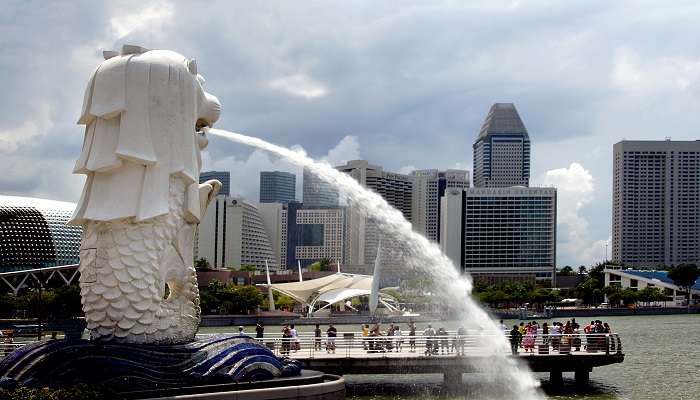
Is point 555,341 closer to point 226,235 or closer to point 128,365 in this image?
point 128,365

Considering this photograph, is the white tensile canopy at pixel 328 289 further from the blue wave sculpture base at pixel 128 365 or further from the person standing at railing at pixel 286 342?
the blue wave sculpture base at pixel 128 365

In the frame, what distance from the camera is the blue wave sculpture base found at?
16578 mm

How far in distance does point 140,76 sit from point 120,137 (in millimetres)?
1302

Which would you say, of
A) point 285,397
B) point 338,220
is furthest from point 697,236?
point 285,397

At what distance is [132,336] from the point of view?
17.8 meters

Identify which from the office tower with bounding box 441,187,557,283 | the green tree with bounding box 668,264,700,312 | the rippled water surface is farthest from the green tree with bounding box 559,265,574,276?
the rippled water surface

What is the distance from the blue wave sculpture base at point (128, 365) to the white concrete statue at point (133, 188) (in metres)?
0.70

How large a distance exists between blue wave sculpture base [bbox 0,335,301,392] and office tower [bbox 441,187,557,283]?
507 feet

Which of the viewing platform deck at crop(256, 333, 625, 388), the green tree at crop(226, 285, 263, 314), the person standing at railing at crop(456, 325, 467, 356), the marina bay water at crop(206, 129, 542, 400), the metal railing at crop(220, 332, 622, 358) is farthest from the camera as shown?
the green tree at crop(226, 285, 263, 314)

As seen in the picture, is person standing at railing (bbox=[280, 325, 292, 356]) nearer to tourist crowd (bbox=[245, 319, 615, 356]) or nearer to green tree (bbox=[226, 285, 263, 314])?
tourist crowd (bbox=[245, 319, 615, 356])

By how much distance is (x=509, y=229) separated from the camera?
17162cm

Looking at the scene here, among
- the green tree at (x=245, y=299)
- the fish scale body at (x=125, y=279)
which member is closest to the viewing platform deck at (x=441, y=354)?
the fish scale body at (x=125, y=279)

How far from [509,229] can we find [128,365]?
158526mm

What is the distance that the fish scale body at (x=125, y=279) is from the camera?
1773cm
